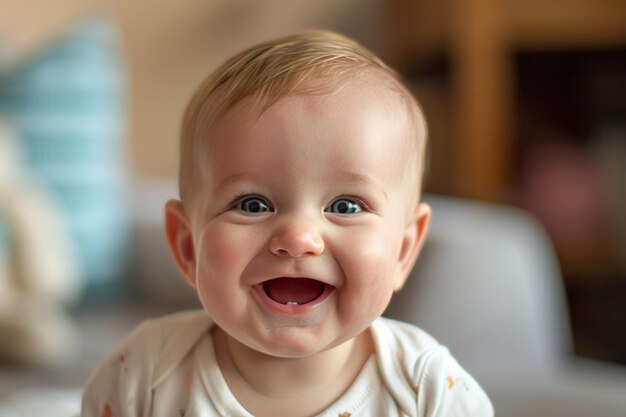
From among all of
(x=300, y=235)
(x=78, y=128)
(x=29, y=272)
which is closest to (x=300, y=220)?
(x=300, y=235)

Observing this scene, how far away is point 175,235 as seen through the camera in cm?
59

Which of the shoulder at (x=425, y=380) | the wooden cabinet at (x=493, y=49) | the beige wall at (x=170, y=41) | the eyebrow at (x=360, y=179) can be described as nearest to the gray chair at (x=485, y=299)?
the shoulder at (x=425, y=380)

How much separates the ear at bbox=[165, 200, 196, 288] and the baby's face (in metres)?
0.06

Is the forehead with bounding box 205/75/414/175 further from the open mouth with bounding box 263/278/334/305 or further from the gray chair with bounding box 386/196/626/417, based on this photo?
the gray chair with bounding box 386/196/626/417

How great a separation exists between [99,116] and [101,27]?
0.15 meters

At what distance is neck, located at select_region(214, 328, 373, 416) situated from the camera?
0.56 m

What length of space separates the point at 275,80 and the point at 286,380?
190mm

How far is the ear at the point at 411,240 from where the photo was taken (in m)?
0.58

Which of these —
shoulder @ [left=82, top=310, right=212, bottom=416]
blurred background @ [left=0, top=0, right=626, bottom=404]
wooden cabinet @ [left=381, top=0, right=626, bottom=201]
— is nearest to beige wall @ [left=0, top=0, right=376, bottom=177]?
blurred background @ [left=0, top=0, right=626, bottom=404]

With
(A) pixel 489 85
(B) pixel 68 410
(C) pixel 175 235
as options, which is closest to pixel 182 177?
(C) pixel 175 235

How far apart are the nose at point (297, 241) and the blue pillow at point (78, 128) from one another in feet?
3.26

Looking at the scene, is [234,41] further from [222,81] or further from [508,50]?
[222,81]

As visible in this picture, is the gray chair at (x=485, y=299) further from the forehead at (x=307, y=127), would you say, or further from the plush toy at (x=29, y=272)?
the forehead at (x=307, y=127)

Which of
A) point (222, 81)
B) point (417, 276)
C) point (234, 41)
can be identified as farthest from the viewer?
point (234, 41)
